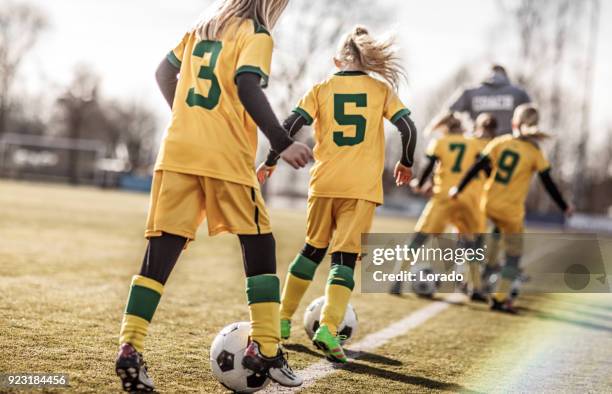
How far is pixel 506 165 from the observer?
7.61 m

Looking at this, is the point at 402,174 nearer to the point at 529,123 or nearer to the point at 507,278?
the point at 529,123

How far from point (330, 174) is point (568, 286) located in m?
6.21

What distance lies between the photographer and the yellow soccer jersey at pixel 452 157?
8.16m

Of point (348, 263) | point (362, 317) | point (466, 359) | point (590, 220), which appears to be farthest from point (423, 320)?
point (590, 220)

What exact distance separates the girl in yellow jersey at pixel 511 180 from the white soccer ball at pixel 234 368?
4429 mm

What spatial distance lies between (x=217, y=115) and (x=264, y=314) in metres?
0.97

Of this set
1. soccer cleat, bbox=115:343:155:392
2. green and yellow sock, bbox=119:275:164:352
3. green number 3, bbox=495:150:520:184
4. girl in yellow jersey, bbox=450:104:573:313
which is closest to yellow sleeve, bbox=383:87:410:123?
green and yellow sock, bbox=119:275:164:352

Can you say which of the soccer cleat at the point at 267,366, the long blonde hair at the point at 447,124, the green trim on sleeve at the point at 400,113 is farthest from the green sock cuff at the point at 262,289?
the long blonde hair at the point at 447,124

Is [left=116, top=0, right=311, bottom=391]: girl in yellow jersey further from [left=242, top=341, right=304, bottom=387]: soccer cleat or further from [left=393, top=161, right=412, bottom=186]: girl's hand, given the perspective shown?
[left=393, top=161, right=412, bottom=186]: girl's hand

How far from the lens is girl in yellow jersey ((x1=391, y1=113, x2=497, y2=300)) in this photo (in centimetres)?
809

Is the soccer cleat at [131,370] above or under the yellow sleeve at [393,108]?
under

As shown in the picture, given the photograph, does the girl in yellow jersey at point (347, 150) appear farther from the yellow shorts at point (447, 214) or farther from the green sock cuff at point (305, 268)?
the yellow shorts at point (447, 214)

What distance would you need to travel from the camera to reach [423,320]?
661 centimetres
